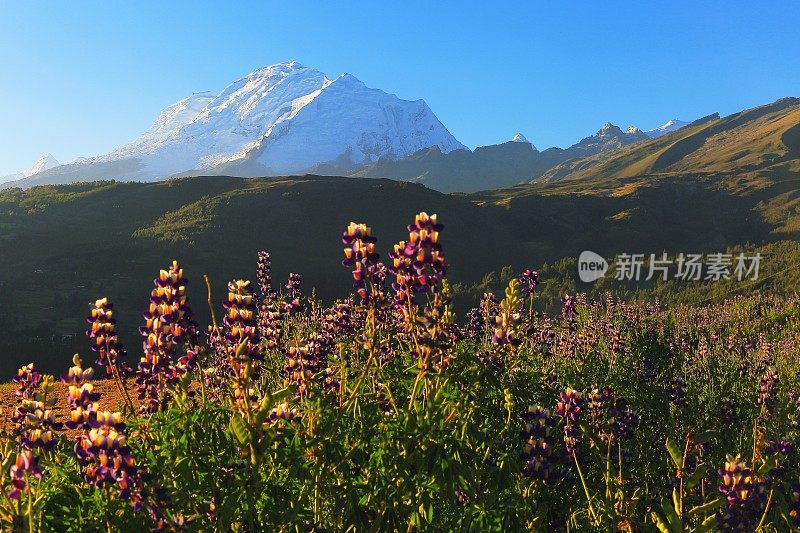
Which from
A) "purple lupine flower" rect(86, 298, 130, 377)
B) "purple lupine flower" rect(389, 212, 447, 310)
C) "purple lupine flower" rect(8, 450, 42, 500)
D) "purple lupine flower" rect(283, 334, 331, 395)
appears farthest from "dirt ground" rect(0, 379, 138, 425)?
"purple lupine flower" rect(389, 212, 447, 310)

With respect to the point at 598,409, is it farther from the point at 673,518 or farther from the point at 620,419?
the point at 673,518

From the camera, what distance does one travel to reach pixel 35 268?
161ft

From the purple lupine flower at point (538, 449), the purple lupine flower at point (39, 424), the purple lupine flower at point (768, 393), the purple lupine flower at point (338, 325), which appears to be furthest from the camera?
the purple lupine flower at point (768, 393)

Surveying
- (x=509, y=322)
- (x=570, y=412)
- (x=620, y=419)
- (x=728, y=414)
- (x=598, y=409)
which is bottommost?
(x=728, y=414)

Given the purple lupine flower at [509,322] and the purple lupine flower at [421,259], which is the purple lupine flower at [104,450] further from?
the purple lupine flower at [509,322]

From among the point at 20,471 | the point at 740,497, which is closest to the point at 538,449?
the point at 740,497

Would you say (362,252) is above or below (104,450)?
above

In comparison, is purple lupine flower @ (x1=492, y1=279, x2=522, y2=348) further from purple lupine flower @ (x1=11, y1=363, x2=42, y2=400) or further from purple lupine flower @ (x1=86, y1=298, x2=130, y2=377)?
purple lupine flower @ (x1=11, y1=363, x2=42, y2=400)

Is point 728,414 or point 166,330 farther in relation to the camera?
point 728,414

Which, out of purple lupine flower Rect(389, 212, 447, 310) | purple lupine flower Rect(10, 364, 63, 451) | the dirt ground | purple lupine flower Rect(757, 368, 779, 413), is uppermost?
purple lupine flower Rect(389, 212, 447, 310)

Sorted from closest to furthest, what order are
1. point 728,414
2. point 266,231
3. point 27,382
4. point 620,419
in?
point 27,382 → point 620,419 → point 728,414 → point 266,231

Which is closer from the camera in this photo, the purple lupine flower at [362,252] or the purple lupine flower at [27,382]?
the purple lupine flower at [362,252]

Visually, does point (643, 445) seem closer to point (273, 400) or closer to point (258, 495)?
point (258, 495)

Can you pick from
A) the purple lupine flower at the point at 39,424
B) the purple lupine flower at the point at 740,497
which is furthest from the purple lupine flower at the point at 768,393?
the purple lupine flower at the point at 39,424
